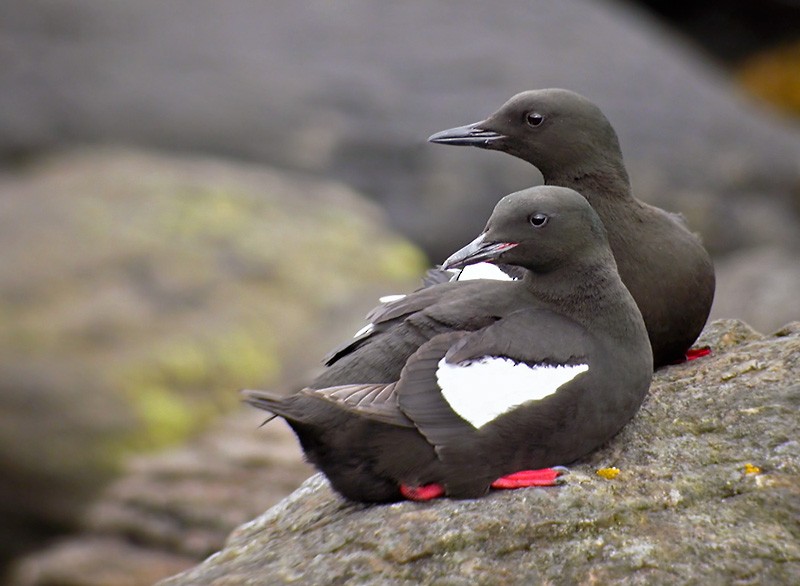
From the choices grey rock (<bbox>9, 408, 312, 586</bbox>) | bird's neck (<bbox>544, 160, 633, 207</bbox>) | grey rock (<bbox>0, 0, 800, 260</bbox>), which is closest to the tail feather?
bird's neck (<bbox>544, 160, 633, 207</bbox>)

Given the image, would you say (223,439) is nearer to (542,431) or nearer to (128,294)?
(128,294)

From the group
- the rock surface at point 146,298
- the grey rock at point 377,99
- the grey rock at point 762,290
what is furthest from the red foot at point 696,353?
the grey rock at point 377,99

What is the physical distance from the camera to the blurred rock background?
761 cm

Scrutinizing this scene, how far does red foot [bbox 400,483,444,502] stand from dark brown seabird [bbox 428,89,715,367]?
128 centimetres

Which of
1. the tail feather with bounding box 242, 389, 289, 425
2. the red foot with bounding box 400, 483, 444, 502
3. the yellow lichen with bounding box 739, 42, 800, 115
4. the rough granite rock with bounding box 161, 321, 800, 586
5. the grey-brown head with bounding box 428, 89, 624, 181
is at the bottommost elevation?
the rough granite rock with bounding box 161, 321, 800, 586

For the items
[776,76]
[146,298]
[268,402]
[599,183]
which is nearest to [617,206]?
[599,183]

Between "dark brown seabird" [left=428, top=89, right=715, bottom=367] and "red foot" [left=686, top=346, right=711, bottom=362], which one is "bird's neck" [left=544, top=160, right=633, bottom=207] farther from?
"red foot" [left=686, top=346, right=711, bottom=362]

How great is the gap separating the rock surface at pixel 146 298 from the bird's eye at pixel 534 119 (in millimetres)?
3530

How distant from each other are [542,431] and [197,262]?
16.0ft

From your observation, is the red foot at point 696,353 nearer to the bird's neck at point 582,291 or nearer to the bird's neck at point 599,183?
the bird's neck at point 599,183

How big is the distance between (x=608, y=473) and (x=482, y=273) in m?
1.09

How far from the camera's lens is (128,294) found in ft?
26.8

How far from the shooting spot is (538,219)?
4305mm

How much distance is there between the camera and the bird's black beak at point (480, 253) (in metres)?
4.30
